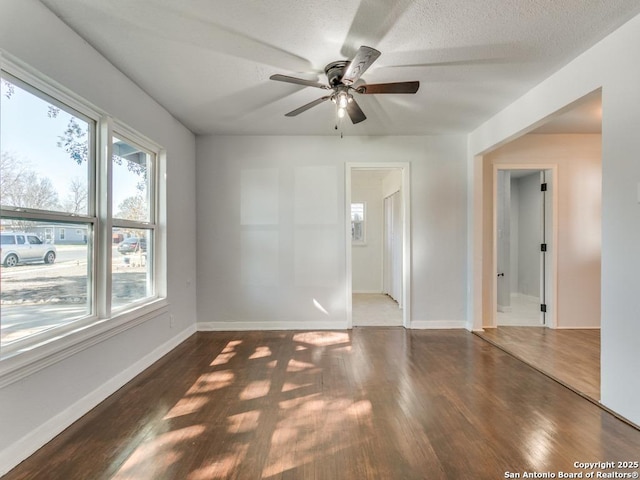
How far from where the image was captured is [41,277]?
6.59 ft

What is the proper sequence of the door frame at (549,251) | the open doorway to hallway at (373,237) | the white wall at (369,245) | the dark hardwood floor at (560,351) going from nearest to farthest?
1. the dark hardwood floor at (560,351)
2. the door frame at (549,251)
3. the open doorway to hallway at (373,237)
4. the white wall at (369,245)

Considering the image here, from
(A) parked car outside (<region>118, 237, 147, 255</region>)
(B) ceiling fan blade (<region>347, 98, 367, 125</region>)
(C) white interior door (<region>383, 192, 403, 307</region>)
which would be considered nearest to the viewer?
(B) ceiling fan blade (<region>347, 98, 367, 125</region>)

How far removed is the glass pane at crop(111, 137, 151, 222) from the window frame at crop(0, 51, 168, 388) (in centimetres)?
8

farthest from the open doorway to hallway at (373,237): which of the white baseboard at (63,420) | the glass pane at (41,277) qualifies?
the glass pane at (41,277)

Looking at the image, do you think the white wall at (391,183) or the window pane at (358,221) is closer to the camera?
the white wall at (391,183)

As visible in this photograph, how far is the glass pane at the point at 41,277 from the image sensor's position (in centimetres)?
179

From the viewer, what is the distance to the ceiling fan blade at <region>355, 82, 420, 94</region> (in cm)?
231

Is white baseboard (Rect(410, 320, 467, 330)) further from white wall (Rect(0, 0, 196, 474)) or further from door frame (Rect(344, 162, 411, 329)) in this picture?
white wall (Rect(0, 0, 196, 474))

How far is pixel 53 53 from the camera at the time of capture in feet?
6.54

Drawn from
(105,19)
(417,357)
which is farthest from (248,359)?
(105,19)

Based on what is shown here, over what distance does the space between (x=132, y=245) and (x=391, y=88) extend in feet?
8.67

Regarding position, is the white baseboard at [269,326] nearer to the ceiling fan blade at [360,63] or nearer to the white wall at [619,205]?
the white wall at [619,205]

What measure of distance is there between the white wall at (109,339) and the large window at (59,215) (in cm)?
15

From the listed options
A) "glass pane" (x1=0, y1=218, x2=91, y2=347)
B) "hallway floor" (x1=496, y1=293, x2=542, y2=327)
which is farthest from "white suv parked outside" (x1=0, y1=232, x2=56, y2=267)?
"hallway floor" (x1=496, y1=293, x2=542, y2=327)
